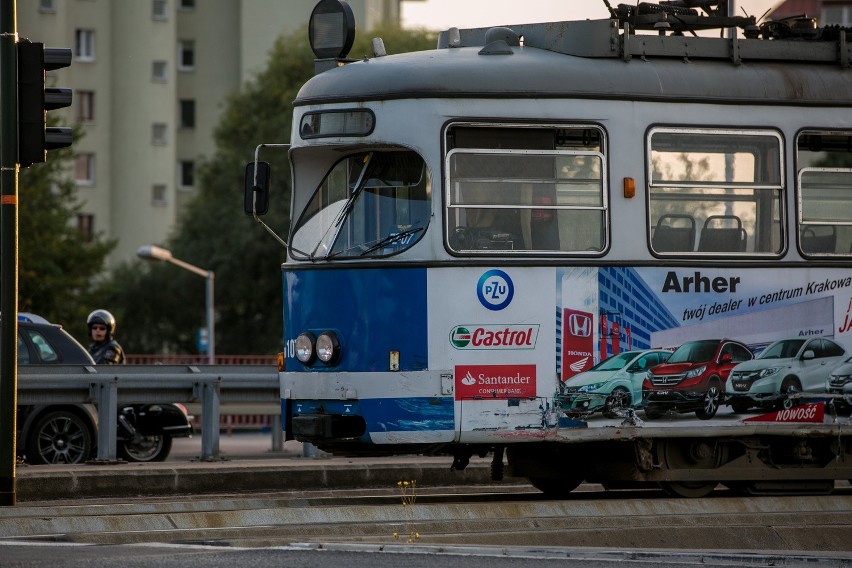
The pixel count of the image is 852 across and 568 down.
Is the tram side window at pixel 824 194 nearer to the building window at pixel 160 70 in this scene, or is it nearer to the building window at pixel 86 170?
the building window at pixel 86 170

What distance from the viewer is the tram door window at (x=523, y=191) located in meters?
12.8

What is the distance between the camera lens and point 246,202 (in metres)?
13.4

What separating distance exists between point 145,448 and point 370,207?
301 inches

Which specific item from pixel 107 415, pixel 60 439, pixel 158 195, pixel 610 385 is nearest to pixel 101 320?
pixel 60 439

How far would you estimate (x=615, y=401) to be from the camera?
511 inches

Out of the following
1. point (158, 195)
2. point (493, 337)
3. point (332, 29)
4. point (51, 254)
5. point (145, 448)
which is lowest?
point (145, 448)

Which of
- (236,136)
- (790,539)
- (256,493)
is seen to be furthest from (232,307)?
(790,539)

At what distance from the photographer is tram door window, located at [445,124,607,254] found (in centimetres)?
1276

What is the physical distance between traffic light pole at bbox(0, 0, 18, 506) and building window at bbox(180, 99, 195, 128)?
7178 centimetres

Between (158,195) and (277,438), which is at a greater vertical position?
(158,195)

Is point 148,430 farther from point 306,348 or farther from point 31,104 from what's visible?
point 31,104

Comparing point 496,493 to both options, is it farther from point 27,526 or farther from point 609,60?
point 27,526

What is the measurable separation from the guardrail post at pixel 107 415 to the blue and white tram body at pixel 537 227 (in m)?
4.85

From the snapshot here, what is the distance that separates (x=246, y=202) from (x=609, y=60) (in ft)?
9.93
